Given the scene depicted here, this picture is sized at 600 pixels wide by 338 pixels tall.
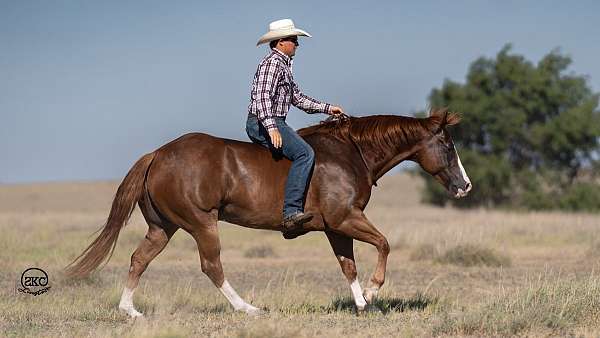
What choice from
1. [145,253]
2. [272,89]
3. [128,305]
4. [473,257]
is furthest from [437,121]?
[473,257]

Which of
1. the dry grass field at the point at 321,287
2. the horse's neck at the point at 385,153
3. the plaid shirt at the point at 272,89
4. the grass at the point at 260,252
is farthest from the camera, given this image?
the grass at the point at 260,252

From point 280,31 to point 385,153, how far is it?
175cm

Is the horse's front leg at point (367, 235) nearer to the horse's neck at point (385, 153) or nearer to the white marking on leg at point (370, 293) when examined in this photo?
the white marking on leg at point (370, 293)

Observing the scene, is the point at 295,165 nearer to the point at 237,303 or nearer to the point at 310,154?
the point at 310,154

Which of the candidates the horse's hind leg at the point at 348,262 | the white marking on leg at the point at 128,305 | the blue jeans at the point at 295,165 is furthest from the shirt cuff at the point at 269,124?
the white marking on leg at the point at 128,305

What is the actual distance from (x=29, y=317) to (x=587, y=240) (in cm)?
1497

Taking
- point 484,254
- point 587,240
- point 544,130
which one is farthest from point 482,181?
point 484,254

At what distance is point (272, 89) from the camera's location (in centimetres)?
955

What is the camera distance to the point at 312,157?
940 centimetres

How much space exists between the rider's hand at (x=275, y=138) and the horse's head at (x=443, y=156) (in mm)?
1740

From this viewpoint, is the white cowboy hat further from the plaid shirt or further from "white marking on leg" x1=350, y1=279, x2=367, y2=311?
"white marking on leg" x1=350, y1=279, x2=367, y2=311

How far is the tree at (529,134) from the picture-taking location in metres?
40.8

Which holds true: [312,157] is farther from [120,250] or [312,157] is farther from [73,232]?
[73,232]

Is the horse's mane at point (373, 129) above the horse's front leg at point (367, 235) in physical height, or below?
above
